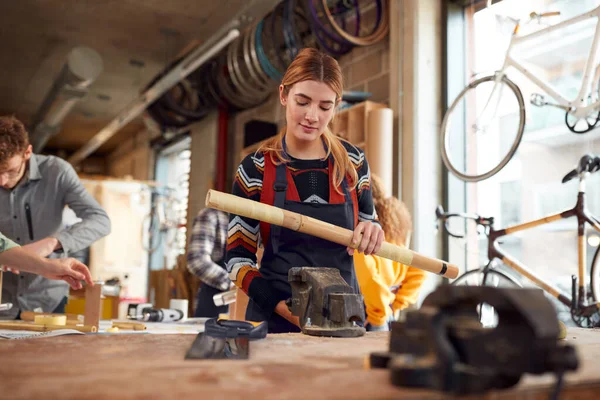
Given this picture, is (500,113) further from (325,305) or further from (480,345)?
(480,345)

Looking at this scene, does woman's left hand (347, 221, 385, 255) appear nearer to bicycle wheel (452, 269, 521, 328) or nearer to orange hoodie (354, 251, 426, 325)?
orange hoodie (354, 251, 426, 325)

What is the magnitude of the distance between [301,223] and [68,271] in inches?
40.0

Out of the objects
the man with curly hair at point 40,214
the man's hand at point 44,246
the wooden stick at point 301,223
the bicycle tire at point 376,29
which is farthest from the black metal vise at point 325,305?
the bicycle tire at point 376,29

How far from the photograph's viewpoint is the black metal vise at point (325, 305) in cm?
136

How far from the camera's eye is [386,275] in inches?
106

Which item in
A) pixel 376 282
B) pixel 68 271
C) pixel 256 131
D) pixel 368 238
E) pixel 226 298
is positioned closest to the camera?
pixel 368 238

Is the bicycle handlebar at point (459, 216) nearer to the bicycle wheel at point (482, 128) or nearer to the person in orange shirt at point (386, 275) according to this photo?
the bicycle wheel at point (482, 128)

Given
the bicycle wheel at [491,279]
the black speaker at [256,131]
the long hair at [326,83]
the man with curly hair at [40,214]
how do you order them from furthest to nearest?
the black speaker at [256,131]
the bicycle wheel at [491,279]
the man with curly hair at [40,214]
the long hair at [326,83]

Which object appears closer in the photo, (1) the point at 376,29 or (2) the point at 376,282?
(2) the point at 376,282

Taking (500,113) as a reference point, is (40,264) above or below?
below

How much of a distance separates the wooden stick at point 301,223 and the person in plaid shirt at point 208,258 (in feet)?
8.25

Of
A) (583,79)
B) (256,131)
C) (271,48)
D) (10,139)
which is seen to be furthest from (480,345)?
(256,131)

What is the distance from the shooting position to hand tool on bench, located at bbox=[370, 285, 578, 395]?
666mm

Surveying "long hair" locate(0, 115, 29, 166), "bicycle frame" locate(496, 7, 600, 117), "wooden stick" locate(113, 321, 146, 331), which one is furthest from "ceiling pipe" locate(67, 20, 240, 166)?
"wooden stick" locate(113, 321, 146, 331)
